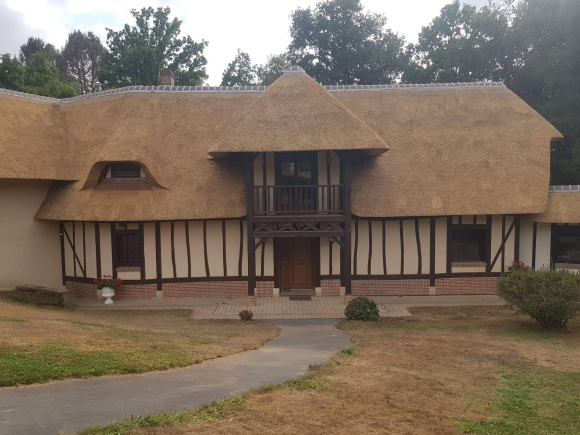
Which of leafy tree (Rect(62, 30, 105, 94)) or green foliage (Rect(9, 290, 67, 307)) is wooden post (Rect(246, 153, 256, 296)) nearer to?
green foliage (Rect(9, 290, 67, 307))

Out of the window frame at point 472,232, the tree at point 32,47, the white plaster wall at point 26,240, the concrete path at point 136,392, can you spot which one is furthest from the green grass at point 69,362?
the tree at point 32,47

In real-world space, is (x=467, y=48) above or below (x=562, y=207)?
above

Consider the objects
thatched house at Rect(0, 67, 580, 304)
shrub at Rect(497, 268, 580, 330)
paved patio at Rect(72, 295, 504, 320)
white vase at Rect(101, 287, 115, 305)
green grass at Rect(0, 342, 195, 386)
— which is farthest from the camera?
white vase at Rect(101, 287, 115, 305)

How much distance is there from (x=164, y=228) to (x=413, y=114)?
1027cm

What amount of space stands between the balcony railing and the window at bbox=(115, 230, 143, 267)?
4451 millimetres

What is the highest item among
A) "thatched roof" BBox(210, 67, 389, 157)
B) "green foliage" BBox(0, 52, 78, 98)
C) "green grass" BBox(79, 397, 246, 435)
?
"green foliage" BBox(0, 52, 78, 98)

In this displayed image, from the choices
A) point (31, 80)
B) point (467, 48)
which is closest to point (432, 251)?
point (467, 48)

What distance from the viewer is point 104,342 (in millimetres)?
9031

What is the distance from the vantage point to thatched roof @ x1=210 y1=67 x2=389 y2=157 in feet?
46.4

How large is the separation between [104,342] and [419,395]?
5.98m

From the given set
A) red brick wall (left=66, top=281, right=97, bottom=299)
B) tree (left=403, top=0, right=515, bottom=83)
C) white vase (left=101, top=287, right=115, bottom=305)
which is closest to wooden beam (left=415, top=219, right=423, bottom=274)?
white vase (left=101, top=287, right=115, bottom=305)

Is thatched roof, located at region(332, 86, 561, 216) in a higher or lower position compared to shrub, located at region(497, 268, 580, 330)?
higher

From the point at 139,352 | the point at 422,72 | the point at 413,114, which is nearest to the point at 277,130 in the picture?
the point at 413,114

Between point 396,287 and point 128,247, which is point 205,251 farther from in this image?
point 396,287
